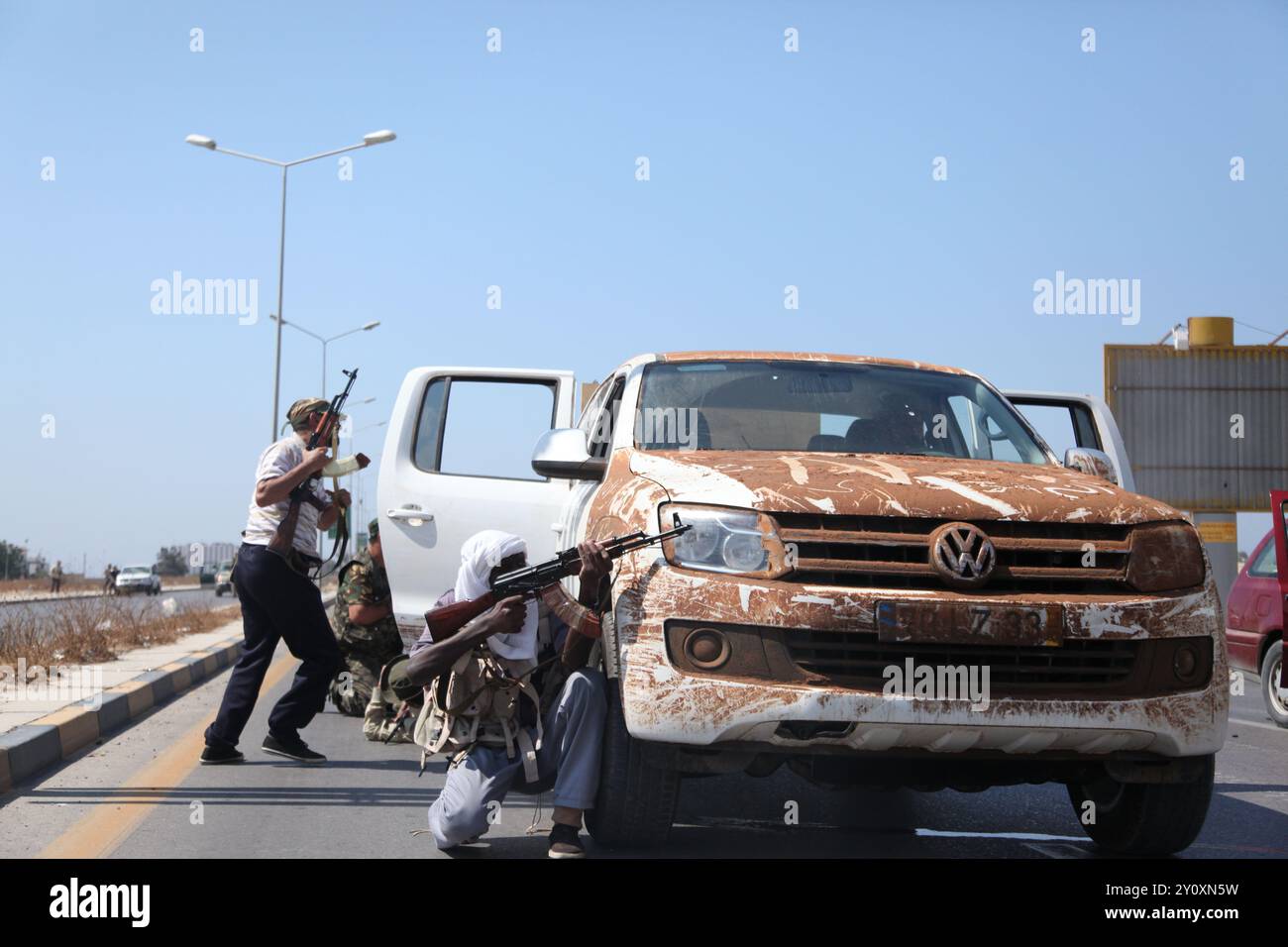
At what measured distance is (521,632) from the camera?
5566 millimetres

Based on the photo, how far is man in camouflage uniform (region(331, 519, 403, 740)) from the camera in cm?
952

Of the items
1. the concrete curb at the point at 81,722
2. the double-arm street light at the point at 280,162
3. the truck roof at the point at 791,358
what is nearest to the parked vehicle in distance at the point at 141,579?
the double-arm street light at the point at 280,162

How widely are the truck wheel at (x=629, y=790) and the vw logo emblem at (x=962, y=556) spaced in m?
1.14

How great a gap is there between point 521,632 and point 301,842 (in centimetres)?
119

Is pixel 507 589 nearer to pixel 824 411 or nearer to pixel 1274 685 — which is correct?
pixel 824 411

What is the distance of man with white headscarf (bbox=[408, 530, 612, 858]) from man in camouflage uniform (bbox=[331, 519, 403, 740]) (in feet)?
12.5

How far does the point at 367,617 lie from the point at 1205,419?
2765 cm

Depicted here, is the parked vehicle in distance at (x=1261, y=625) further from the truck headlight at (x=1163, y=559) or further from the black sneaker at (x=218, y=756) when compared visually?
the black sneaker at (x=218, y=756)

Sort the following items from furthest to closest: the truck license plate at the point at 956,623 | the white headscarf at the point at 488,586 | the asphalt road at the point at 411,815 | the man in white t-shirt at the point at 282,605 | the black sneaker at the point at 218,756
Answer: the black sneaker at the point at 218,756 → the man in white t-shirt at the point at 282,605 → the asphalt road at the point at 411,815 → the white headscarf at the point at 488,586 → the truck license plate at the point at 956,623

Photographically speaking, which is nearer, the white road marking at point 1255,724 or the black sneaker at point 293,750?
the black sneaker at point 293,750

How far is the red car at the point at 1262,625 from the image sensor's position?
1127 cm

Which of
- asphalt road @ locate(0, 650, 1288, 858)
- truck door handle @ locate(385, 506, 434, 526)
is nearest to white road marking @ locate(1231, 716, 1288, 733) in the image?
asphalt road @ locate(0, 650, 1288, 858)

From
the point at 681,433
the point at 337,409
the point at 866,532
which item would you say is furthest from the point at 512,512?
the point at 866,532
